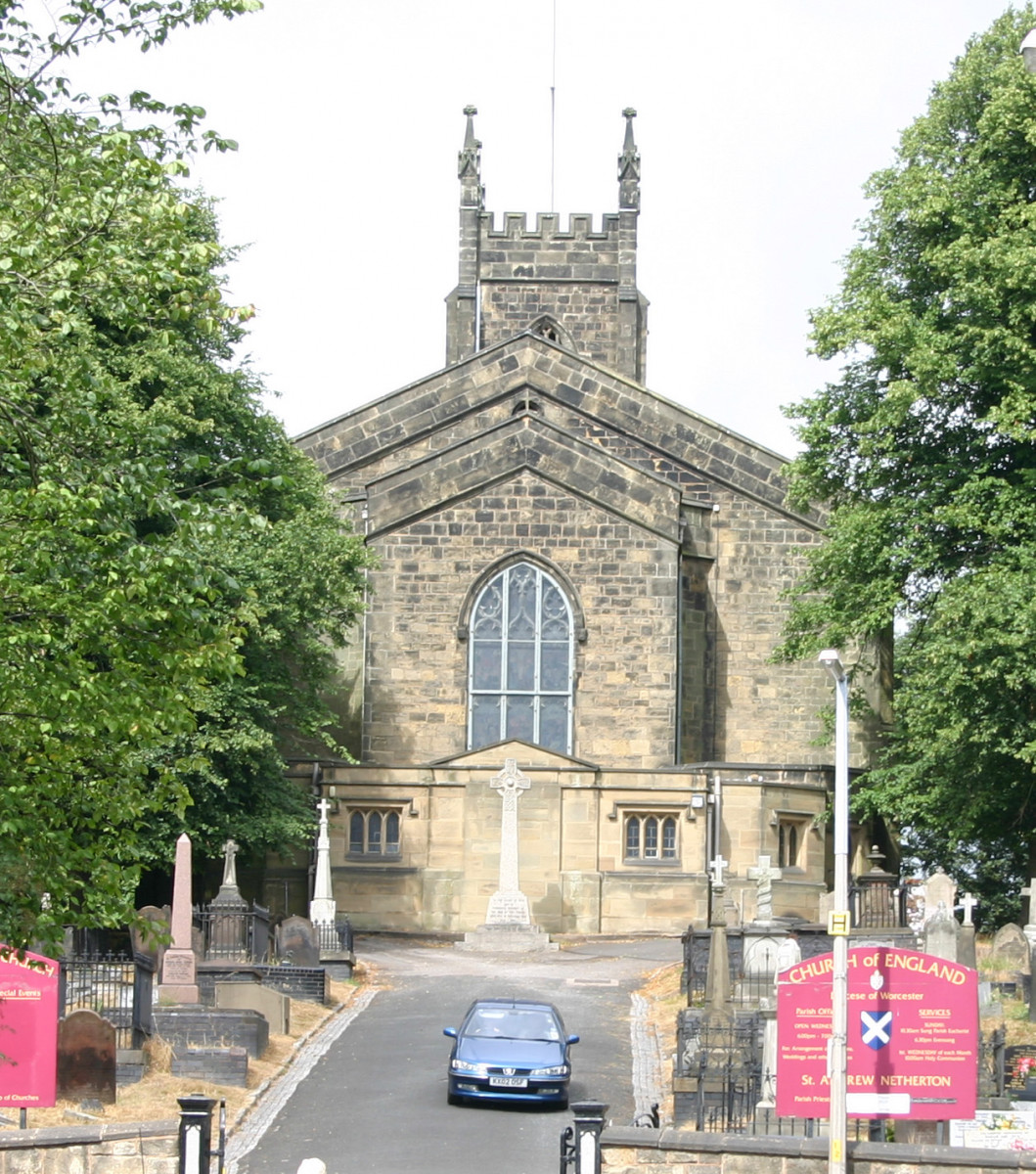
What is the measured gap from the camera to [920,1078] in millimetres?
18594

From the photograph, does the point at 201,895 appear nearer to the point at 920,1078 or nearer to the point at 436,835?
the point at 436,835

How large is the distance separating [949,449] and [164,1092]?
56.1 feet

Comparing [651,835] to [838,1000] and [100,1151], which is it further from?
[100,1151]

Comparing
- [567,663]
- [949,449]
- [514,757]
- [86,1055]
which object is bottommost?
[86,1055]

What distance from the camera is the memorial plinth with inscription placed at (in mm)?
36969

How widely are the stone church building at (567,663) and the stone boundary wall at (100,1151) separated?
67.6 feet

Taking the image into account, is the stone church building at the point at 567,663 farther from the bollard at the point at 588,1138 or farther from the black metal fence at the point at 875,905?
the bollard at the point at 588,1138

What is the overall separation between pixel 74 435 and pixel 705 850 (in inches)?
986

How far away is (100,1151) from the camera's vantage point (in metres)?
17.2

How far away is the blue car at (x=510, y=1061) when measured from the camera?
2350 centimetres

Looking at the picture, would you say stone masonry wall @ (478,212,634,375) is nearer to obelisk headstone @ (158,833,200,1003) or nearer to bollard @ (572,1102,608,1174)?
obelisk headstone @ (158,833,200,1003)

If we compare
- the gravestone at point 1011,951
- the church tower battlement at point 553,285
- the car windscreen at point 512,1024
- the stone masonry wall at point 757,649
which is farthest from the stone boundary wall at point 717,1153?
the church tower battlement at point 553,285

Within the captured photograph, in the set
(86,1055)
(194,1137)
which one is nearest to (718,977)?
(86,1055)

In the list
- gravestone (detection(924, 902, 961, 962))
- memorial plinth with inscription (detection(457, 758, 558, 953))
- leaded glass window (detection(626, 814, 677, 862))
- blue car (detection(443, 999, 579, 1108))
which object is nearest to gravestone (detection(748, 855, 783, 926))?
gravestone (detection(924, 902, 961, 962))
